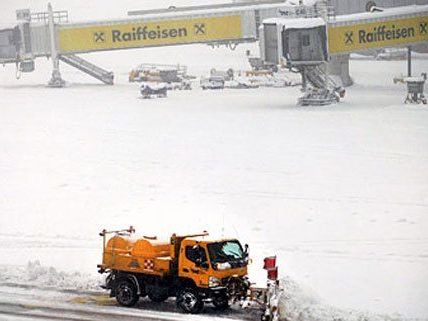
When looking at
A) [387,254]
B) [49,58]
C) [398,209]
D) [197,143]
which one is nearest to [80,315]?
[387,254]

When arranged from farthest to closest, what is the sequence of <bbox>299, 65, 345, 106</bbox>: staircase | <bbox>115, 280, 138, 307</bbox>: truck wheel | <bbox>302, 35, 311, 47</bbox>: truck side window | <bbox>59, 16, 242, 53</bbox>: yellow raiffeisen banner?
<bbox>59, 16, 242, 53</bbox>: yellow raiffeisen banner, <bbox>302, 35, 311, 47</bbox>: truck side window, <bbox>299, 65, 345, 106</bbox>: staircase, <bbox>115, 280, 138, 307</bbox>: truck wheel

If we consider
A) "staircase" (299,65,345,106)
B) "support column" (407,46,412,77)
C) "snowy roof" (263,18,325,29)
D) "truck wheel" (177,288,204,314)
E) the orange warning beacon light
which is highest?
"snowy roof" (263,18,325,29)

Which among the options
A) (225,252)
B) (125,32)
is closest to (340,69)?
(125,32)

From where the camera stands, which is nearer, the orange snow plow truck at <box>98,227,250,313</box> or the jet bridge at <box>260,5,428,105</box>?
the orange snow plow truck at <box>98,227,250,313</box>

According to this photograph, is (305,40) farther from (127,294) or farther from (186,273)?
(186,273)

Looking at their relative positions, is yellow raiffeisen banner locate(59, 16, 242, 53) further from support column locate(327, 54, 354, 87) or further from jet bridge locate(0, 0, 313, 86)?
support column locate(327, 54, 354, 87)

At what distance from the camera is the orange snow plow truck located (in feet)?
39.0

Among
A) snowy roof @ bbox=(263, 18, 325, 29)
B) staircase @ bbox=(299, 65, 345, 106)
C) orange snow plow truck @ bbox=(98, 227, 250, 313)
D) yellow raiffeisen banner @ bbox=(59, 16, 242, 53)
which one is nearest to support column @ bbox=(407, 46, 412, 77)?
staircase @ bbox=(299, 65, 345, 106)

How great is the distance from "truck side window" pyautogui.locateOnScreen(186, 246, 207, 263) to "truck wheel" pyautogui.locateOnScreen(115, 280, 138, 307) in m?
0.98

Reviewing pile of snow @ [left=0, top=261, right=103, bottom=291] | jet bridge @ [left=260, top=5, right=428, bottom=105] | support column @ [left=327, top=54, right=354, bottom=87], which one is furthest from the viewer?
support column @ [left=327, top=54, right=354, bottom=87]

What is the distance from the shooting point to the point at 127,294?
12469mm

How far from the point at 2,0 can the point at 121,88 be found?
16.9ft

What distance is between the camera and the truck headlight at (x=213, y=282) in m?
11.8

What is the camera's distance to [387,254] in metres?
13.1
